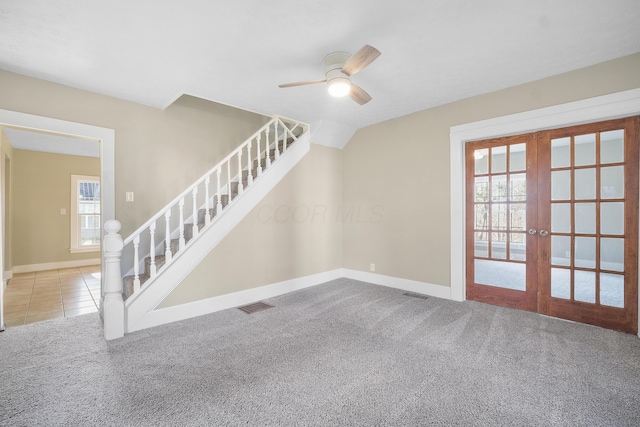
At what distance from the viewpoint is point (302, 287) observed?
4.51 metres

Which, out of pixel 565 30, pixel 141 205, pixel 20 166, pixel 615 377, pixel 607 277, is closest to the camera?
pixel 615 377

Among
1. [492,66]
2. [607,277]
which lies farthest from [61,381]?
[607,277]

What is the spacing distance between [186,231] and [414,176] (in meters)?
3.33

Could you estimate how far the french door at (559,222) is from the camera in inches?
111

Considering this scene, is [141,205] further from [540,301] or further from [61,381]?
[540,301]

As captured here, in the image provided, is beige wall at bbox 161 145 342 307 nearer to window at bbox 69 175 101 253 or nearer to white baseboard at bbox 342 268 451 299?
white baseboard at bbox 342 268 451 299

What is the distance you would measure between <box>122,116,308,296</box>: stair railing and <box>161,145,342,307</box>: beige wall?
35 centimetres

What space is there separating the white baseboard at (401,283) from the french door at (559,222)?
37cm

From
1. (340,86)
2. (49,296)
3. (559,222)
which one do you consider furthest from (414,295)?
(49,296)

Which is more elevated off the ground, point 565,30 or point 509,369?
point 565,30

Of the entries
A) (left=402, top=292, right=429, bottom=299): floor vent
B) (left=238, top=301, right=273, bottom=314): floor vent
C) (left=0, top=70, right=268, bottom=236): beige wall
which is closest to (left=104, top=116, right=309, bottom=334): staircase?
(left=0, top=70, right=268, bottom=236): beige wall

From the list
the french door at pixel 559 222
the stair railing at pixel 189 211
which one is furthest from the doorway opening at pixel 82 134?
the french door at pixel 559 222

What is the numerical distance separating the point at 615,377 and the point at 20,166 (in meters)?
9.34

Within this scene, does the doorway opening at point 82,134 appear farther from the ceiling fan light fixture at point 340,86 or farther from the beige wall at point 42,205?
the beige wall at point 42,205
